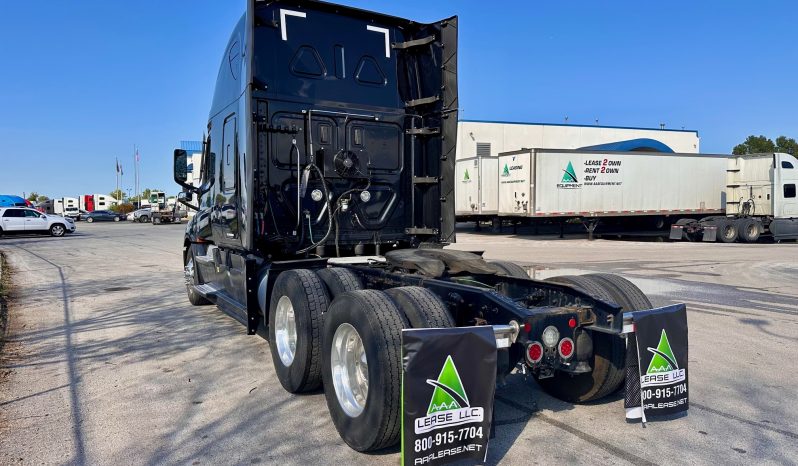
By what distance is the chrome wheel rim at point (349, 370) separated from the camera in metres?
3.85

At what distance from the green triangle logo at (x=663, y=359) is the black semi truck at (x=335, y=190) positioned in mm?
313

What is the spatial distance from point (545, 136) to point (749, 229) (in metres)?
17.5

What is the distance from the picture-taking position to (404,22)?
666 centimetres

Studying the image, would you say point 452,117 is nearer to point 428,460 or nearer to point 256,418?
point 256,418

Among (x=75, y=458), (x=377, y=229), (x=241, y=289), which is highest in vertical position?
(x=377, y=229)

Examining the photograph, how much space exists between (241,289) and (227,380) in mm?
1160

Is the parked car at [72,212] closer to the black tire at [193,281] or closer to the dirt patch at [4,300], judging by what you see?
the dirt patch at [4,300]

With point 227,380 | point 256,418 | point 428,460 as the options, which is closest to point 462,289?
point 428,460

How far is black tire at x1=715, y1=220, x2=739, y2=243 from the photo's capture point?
24.1 metres

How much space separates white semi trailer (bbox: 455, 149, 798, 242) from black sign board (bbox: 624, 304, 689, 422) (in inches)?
784

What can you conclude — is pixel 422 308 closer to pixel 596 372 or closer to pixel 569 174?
pixel 596 372

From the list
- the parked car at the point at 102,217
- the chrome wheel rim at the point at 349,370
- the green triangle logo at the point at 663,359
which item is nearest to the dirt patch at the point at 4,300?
the chrome wheel rim at the point at 349,370

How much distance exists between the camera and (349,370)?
4.00 meters

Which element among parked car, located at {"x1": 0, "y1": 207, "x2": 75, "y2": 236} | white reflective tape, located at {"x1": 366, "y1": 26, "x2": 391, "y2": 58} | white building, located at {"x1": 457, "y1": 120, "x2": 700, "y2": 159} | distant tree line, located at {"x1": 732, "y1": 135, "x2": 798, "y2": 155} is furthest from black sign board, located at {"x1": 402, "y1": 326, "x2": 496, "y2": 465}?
distant tree line, located at {"x1": 732, "y1": 135, "x2": 798, "y2": 155}
